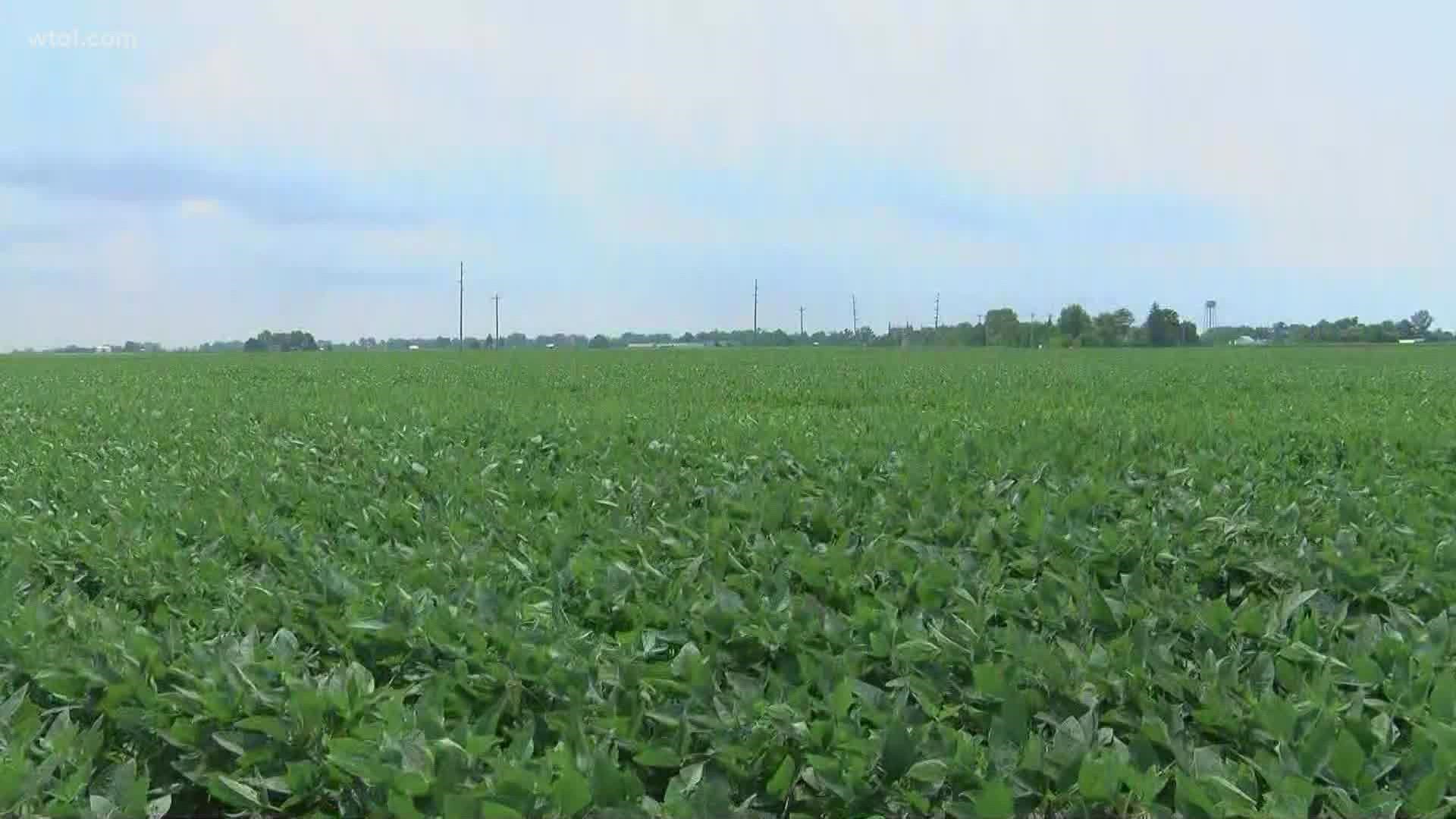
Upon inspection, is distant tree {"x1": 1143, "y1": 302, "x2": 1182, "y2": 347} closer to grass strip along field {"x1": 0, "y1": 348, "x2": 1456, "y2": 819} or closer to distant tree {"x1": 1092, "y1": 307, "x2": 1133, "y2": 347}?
distant tree {"x1": 1092, "y1": 307, "x2": 1133, "y2": 347}

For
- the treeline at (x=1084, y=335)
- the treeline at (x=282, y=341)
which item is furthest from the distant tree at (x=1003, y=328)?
the treeline at (x=282, y=341)

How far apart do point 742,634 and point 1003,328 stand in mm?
101968

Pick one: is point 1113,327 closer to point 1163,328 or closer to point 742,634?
point 1163,328

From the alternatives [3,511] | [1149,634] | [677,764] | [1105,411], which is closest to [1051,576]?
[1149,634]

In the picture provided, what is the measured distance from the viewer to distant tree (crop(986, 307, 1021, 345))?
9775 centimetres

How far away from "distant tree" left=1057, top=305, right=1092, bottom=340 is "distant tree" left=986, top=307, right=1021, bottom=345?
14.4ft

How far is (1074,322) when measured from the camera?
94.4 metres

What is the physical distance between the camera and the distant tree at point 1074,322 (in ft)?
306

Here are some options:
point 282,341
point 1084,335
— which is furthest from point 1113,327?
point 282,341

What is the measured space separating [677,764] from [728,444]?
483 cm

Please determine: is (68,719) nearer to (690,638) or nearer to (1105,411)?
(690,638)

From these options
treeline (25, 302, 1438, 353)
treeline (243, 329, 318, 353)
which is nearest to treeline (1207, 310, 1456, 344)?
treeline (25, 302, 1438, 353)

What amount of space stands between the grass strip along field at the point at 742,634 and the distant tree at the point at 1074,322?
91.9m

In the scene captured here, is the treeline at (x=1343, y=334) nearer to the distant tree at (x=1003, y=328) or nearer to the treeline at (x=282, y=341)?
the distant tree at (x=1003, y=328)
